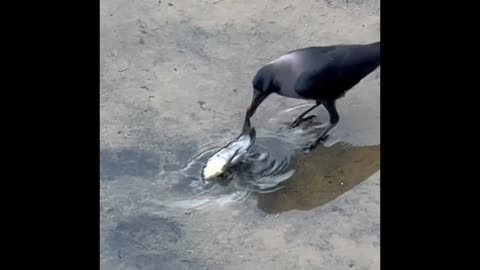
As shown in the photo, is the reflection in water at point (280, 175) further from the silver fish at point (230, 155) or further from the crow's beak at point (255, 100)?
the crow's beak at point (255, 100)

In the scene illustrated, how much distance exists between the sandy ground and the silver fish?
0.60 ft

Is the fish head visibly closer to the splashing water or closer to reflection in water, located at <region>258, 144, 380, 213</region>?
the splashing water

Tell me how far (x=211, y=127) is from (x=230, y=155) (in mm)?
338

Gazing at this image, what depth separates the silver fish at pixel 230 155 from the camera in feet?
15.2

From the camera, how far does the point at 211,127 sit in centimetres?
496

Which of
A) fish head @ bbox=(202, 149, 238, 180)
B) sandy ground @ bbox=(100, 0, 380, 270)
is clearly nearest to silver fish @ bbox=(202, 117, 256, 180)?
fish head @ bbox=(202, 149, 238, 180)

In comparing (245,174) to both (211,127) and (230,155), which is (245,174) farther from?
(211,127)

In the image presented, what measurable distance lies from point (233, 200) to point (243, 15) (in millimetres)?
1663

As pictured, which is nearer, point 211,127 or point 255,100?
point 255,100

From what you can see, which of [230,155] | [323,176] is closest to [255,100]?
[230,155]

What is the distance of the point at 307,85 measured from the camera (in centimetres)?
462

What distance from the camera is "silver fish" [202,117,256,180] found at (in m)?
4.64
